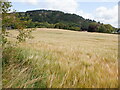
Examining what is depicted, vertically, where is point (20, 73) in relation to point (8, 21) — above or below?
below

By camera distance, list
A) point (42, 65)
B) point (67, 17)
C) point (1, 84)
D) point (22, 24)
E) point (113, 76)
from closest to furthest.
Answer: point (1, 84) < point (113, 76) < point (42, 65) < point (22, 24) < point (67, 17)

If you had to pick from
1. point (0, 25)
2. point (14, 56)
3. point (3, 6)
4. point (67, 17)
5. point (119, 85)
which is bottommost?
point (119, 85)

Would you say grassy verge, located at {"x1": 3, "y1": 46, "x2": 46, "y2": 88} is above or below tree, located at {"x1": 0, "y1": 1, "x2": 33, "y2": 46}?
below

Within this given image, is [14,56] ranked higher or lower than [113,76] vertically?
higher

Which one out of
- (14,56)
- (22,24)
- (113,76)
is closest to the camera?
(113,76)

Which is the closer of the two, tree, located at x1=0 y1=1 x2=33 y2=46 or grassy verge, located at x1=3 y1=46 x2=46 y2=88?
grassy verge, located at x1=3 y1=46 x2=46 y2=88

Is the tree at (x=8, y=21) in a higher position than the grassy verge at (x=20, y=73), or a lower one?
higher

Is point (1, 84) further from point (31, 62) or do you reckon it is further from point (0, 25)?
point (0, 25)

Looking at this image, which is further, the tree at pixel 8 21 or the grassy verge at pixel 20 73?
the tree at pixel 8 21

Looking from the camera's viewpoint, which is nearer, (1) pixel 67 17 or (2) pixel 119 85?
(2) pixel 119 85

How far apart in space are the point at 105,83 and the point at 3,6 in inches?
77.5

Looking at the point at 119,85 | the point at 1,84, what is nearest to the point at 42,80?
the point at 1,84

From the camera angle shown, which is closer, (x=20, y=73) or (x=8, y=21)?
(x=20, y=73)

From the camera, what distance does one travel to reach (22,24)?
2.84m
